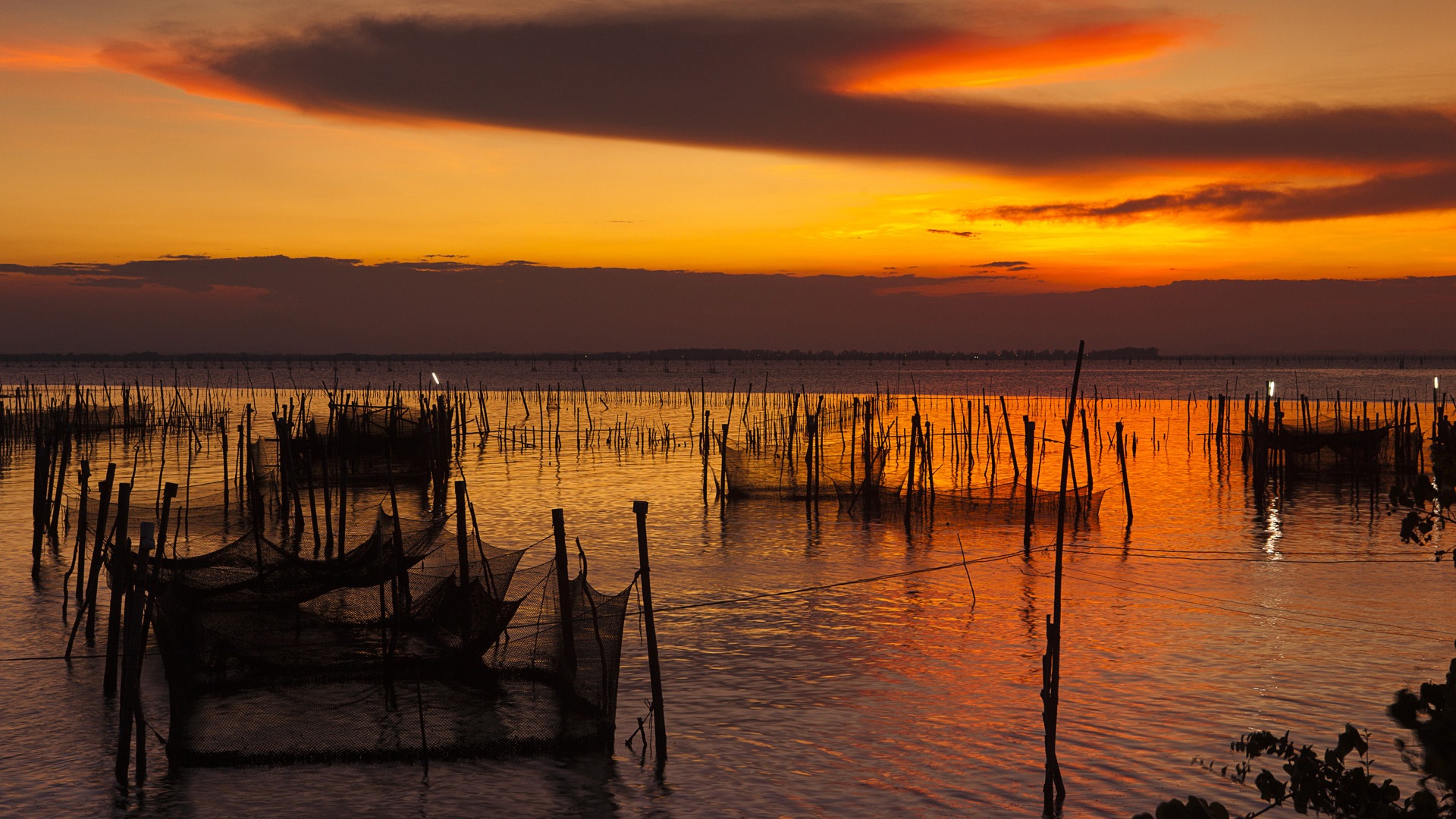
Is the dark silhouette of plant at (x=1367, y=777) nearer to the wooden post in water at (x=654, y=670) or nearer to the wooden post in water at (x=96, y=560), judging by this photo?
the wooden post in water at (x=654, y=670)

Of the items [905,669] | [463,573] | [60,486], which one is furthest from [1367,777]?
[60,486]

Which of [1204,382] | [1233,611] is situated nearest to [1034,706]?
[1233,611]

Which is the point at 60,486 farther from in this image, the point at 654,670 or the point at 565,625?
the point at 654,670

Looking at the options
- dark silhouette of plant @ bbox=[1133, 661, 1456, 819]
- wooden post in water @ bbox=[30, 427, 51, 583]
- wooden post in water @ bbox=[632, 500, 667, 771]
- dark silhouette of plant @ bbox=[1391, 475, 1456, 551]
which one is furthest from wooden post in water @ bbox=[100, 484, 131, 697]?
dark silhouette of plant @ bbox=[1391, 475, 1456, 551]

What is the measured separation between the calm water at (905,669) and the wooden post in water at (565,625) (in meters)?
0.56

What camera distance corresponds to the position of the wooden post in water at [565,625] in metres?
7.45

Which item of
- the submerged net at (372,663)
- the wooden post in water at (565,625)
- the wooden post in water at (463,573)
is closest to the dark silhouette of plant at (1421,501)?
the submerged net at (372,663)

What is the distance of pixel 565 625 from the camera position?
24.6 ft

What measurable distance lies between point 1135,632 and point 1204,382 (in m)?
73.3

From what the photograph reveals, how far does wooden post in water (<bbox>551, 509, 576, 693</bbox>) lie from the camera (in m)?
7.45

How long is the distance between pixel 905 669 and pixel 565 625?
316cm

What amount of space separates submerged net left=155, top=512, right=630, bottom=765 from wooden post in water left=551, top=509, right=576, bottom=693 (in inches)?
0.9

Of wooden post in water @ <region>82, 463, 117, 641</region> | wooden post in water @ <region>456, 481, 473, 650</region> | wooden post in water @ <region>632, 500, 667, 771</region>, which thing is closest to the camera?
wooden post in water @ <region>632, 500, 667, 771</region>

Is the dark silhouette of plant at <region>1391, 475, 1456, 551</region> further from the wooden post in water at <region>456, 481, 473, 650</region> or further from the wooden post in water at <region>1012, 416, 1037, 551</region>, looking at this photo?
the wooden post in water at <region>1012, 416, 1037, 551</region>
